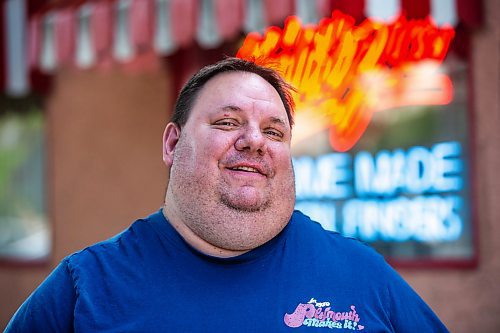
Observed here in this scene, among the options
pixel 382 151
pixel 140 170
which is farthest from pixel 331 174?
pixel 140 170

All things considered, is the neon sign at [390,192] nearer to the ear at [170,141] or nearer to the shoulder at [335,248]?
the shoulder at [335,248]

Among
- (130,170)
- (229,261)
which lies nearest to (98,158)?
(130,170)

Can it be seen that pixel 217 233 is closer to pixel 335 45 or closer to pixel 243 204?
pixel 243 204

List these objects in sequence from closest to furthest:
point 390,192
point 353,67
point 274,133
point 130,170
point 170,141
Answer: point 274,133 → point 170,141 → point 390,192 → point 353,67 → point 130,170

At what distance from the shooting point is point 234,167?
6.63ft

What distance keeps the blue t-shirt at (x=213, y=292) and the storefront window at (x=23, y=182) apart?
5.12 m

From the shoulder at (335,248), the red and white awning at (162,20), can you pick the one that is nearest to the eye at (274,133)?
the shoulder at (335,248)

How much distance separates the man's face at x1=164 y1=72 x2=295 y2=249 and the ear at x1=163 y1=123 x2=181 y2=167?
0.28ft

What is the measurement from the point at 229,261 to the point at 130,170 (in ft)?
13.8

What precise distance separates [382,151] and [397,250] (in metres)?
0.77

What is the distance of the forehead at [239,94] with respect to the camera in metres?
2.09

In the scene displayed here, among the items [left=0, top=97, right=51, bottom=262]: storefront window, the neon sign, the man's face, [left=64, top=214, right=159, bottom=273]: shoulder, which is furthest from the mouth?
[left=0, top=97, right=51, bottom=262]: storefront window

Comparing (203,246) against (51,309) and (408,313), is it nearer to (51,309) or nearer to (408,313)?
(51,309)

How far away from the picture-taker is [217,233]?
1984 millimetres
